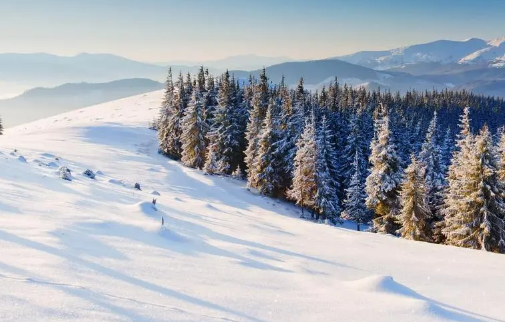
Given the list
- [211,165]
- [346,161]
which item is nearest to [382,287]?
[211,165]

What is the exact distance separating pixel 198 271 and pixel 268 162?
35.4 m

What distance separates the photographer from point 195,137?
51406 mm

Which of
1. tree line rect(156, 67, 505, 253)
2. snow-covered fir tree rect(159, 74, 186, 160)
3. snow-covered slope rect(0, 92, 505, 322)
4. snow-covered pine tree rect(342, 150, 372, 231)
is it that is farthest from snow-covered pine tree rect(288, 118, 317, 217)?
snow-covered fir tree rect(159, 74, 186, 160)

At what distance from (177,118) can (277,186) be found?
23.5 metres

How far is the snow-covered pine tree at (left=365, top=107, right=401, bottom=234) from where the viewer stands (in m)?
33.5

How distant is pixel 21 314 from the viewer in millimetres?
4922

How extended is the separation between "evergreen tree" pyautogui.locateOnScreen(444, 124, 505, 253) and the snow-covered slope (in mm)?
12999

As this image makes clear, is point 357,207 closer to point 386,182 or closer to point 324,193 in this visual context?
point 324,193

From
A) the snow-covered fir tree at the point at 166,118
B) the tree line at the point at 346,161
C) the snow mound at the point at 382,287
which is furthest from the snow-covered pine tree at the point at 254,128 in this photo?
the snow mound at the point at 382,287

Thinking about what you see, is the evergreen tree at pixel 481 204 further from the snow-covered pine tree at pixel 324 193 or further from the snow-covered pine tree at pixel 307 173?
the snow-covered pine tree at pixel 307 173

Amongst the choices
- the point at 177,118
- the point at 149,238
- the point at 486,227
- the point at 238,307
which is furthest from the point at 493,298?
the point at 177,118

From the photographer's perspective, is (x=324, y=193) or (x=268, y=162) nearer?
(x=324, y=193)

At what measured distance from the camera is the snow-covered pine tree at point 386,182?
110 feet

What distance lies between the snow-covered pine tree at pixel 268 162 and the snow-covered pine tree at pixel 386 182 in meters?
12.8
